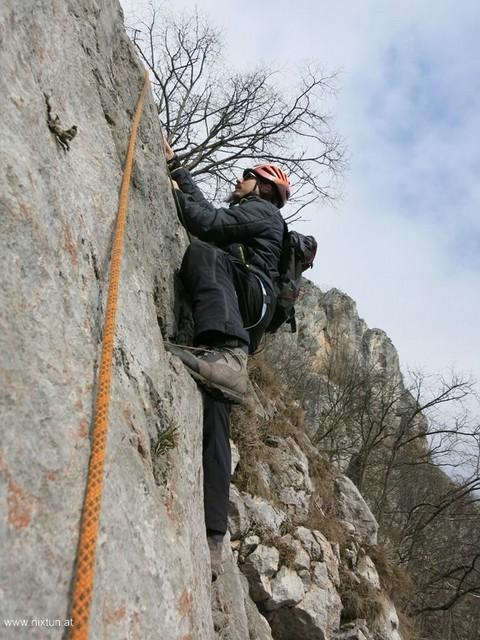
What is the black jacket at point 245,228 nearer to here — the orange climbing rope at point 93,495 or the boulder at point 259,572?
the orange climbing rope at point 93,495

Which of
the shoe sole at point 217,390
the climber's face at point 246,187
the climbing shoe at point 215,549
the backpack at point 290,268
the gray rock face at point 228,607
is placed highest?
the climber's face at point 246,187

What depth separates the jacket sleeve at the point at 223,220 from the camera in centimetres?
381

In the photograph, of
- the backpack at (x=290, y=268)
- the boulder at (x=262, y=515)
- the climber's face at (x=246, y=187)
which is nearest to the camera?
the backpack at (x=290, y=268)

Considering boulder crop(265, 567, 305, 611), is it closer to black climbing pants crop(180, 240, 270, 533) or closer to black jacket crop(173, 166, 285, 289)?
black climbing pants crop(180, 240, 270, 533)

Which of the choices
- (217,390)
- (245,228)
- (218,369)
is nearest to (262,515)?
(217,390)

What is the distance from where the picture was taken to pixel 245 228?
3.87 meters

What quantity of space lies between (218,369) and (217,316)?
0.34 m

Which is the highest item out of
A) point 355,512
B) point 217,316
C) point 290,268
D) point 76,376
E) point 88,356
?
point 290,268

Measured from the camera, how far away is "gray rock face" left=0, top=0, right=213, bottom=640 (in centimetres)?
152

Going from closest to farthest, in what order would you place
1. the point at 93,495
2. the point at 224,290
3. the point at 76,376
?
1. the point at 93,495
2. the point at 76,376
3. the point at 224,290

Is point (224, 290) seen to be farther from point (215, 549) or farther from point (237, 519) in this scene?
point (237, 519)

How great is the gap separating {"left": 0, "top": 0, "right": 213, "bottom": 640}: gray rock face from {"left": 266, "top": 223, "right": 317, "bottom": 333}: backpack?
1.16 metres

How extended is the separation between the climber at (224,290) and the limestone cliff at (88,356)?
→ 17 centimetres

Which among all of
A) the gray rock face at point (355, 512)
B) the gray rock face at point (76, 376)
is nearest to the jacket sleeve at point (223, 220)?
the gray rock face at point (76, 376)
